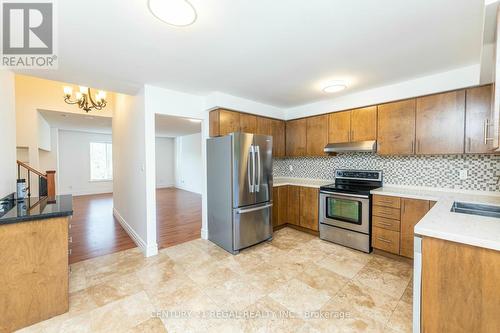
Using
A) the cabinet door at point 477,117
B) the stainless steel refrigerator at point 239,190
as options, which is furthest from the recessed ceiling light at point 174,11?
the cabinet door at point 477,117

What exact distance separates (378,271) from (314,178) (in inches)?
80.1

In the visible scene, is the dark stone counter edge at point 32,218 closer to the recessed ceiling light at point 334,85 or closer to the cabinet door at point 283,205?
the cabinet door at point 283,205

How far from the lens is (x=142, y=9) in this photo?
1459 millimetres

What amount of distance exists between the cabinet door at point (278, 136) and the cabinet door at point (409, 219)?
7.17 ft

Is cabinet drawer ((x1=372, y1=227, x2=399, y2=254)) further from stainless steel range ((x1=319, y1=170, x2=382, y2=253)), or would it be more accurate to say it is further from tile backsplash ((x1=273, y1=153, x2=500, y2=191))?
tile backsplash ((x1=273, y1=153, x2=500, y2=191))

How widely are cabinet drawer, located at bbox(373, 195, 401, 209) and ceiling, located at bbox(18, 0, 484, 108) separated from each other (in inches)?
61.5

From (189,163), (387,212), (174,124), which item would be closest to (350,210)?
(387,212)

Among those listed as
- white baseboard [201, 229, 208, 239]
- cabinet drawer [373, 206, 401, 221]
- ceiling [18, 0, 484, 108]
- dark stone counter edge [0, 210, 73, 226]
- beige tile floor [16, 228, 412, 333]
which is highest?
ceiling [18, 0, 484, 108]

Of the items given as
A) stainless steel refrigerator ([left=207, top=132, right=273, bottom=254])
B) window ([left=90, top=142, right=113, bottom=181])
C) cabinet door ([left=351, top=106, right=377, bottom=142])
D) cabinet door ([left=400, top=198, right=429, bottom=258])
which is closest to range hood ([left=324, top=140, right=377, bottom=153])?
cabinet door ([left=351, top=106, right=377, bottom=142])

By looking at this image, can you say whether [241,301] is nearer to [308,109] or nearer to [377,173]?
[377,173]

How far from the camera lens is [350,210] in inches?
124

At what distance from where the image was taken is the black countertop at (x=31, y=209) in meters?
1.69

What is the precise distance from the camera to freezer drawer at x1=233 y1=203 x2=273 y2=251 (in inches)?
119

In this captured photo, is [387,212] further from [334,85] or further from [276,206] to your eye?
[334,85]
